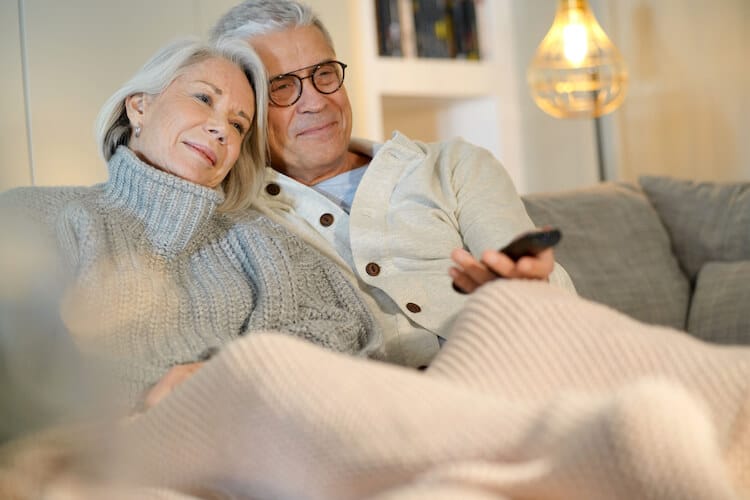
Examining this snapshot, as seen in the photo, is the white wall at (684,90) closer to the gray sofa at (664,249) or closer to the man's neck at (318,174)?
the gray sofa at (664,249)

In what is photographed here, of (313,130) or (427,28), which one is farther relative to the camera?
(427,28)

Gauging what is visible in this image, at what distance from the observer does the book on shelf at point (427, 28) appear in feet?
9.43

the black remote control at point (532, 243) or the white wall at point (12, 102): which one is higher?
the white wall at point (12, 102)

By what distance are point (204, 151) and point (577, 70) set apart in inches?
69.0

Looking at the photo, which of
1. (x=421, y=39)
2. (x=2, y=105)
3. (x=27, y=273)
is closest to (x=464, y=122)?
(x=421, y=39)

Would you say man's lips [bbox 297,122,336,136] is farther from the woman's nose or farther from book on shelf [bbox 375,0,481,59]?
book on shelf [bbox 375,0,481,59]

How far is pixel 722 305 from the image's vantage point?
73.5 inches

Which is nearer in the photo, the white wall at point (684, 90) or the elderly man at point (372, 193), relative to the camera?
the elderly man at point (372, 193)

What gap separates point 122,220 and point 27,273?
147mm

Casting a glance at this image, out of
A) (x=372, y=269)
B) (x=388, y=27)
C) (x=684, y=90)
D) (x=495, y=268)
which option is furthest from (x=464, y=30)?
(x=495, y=268)

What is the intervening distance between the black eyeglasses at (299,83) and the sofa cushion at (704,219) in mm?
896

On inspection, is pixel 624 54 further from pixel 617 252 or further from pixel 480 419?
pixel 480 419

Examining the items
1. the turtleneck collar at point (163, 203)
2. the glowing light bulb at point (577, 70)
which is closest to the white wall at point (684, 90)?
the glowing light bulb at point (577, 70)

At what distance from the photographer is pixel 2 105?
1368mm
